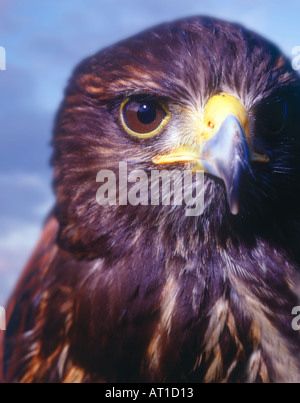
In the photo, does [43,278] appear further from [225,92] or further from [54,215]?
[225,92]

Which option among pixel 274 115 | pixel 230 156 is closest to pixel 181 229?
pixel 230 156

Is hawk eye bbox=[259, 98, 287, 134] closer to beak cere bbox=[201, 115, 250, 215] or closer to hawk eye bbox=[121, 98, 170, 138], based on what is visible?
beak cere bbox=[201, 115, 250, 215]

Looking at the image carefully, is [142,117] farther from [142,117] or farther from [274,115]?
[274,115]

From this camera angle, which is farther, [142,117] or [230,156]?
[142,117]

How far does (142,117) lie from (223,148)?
24 cm

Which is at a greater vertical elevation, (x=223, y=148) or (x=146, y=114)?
(x=146, y=114)

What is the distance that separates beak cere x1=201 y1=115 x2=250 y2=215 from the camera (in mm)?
967

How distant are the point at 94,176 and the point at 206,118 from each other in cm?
32

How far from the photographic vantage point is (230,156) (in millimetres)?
977

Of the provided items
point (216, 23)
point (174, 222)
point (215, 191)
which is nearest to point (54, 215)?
point (174, 222)

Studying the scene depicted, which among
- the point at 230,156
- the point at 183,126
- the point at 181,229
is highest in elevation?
the point at 183,126

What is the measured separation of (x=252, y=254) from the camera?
1.16 metres

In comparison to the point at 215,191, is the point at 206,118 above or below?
above

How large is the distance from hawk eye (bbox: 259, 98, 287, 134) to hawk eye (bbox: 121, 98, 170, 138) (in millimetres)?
259
